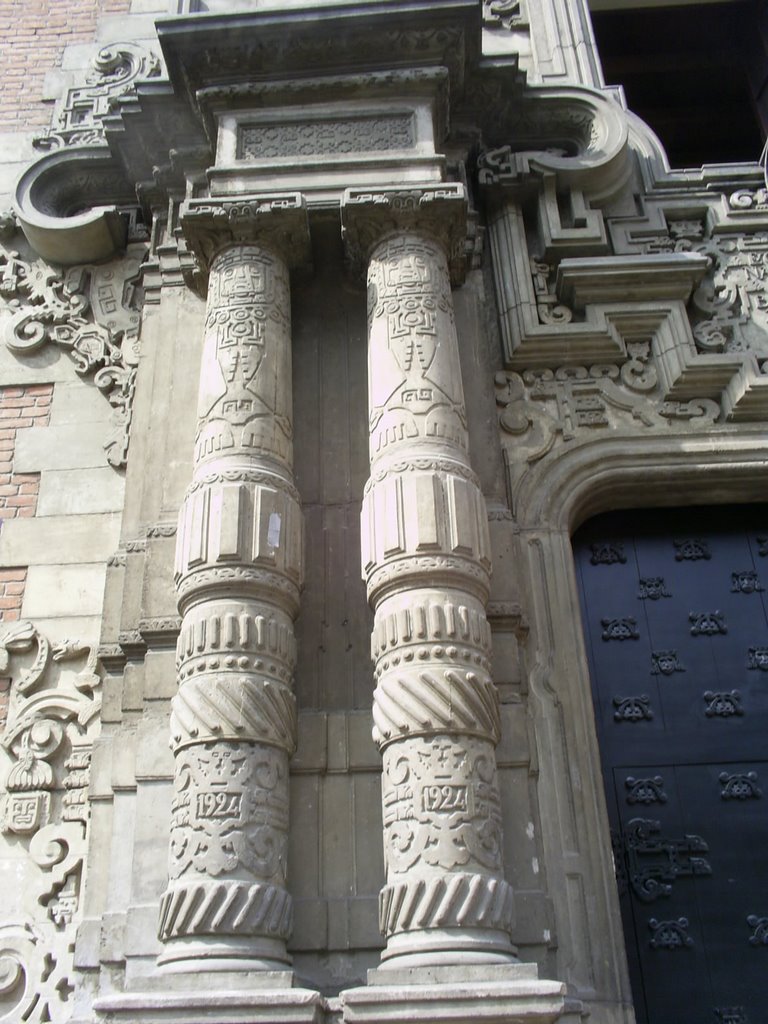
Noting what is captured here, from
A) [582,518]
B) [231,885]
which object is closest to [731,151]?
[582,518]

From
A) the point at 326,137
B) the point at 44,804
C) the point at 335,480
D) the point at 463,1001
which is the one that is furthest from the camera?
the point at 326,137

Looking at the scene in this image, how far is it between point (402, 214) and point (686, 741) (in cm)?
311

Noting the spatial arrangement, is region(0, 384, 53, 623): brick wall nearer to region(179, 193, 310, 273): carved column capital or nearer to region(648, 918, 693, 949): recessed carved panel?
region(179, 193, 310, 273): carved column capital

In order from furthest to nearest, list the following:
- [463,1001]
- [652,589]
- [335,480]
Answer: [652,589], [335,480], [463,1001]

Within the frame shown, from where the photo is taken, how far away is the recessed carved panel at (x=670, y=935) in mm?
4512

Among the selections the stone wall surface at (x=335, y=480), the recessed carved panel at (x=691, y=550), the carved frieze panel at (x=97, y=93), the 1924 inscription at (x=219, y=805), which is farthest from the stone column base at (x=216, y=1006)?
the carved frieze panel at (x=97, y=93)

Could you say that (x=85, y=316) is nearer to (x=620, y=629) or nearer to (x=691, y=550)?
(x=620, y=629)

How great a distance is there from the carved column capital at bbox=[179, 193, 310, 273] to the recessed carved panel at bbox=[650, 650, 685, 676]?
2938 mm

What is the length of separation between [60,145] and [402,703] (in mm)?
5050

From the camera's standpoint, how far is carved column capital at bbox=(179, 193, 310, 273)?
5.25 meters

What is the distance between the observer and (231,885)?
3633mm

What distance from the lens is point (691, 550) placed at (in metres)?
5.52

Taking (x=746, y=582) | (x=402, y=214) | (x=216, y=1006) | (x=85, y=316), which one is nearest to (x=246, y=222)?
(x=402, y=214)

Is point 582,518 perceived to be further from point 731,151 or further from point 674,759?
point 731,151
